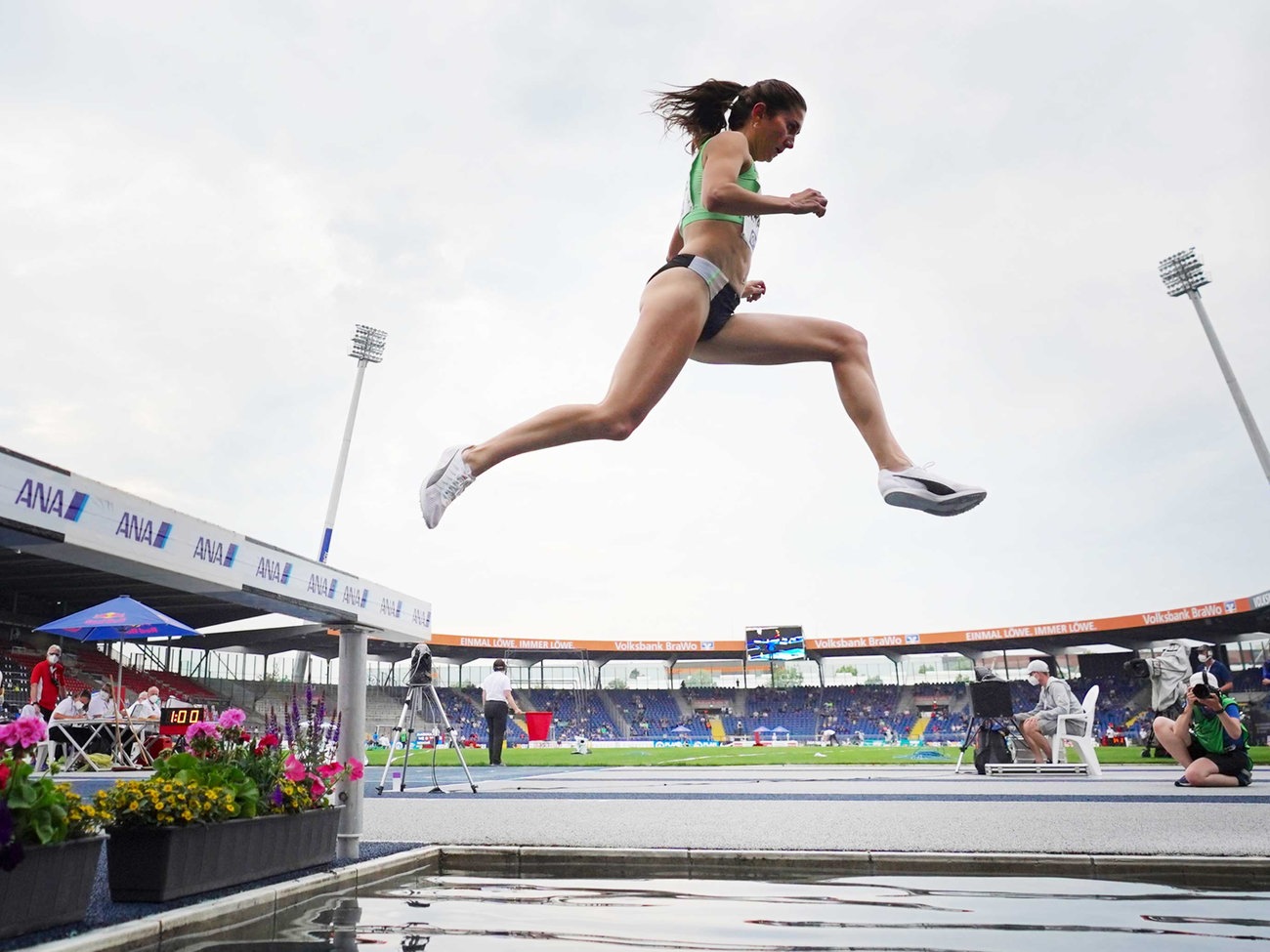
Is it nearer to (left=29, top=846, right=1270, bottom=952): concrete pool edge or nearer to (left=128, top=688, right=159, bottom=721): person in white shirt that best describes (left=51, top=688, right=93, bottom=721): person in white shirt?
(left=128, top=688, right=159, bottom=721): person in white shirt

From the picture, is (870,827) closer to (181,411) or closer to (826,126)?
(826,126)

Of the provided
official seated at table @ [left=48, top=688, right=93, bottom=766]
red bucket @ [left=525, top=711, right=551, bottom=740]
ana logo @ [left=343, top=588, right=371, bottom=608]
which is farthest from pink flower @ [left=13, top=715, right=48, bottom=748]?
red bucket @ [left=525, top=711, right=551, bottom=740]

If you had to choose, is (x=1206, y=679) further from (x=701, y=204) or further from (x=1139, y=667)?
(x=701, y=204)

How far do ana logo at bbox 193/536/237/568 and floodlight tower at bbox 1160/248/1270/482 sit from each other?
1231 inches

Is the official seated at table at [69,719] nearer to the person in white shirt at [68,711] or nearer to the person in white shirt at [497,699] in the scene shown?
the person in white shirt at [68,711]

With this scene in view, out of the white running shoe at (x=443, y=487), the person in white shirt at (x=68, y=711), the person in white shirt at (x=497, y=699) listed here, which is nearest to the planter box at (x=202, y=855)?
the white running shoe at (x=443, y=487)

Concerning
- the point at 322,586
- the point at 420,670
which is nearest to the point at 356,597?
the point at 322,586

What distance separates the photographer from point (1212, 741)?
8430 mm

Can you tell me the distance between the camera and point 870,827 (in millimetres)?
5254

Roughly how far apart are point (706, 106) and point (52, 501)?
2552 mm

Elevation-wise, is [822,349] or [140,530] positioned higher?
[822,349]

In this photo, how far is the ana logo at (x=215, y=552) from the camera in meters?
3.45

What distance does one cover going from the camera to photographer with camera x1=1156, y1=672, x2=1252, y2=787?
26.6 ft

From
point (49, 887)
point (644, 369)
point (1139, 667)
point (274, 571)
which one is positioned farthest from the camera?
point (1139, 667)
